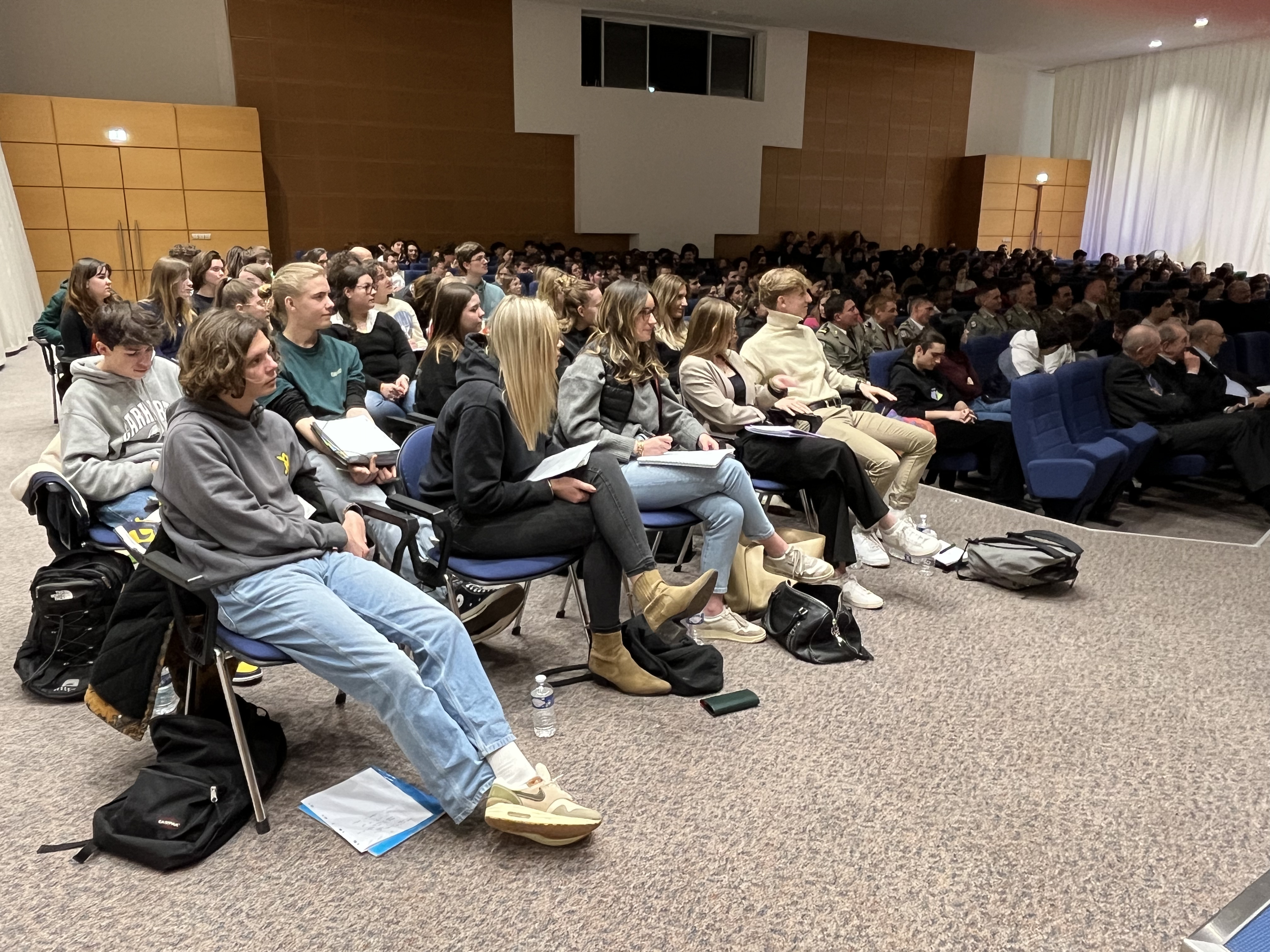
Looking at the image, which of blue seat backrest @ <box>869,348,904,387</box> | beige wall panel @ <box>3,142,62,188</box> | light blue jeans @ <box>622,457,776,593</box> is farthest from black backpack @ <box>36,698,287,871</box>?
beige wall panel @ <box>3,142,62,188</box>

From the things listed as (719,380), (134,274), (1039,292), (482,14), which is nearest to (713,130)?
(482,14)

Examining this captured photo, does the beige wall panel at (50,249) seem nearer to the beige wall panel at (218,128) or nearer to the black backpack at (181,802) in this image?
the beige wall panel at (218,128)

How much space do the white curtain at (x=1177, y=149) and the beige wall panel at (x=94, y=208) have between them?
1707 centimetres

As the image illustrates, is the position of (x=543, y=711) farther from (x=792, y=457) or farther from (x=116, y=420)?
(x=116, y=420)

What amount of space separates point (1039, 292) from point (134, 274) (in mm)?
10792

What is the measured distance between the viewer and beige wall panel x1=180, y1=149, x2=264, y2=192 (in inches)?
435

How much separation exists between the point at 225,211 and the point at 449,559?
10.5 m

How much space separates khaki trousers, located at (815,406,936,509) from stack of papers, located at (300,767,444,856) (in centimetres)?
235

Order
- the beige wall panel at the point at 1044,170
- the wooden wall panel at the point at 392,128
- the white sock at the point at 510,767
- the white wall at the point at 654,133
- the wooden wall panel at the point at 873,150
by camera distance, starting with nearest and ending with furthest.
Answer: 1. the white sock at the point at 510,767
2. the wooden wall panel at the point at 392,128
3. the white wall at the point at 654,133
4. the wooden wall panel at the point at 873,150
5. the beige wall panel at the point at 1044,170

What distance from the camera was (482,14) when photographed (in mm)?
13109

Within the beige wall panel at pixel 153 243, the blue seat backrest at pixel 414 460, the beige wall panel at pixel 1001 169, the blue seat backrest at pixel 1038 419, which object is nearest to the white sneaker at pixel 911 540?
the blue seat backrest at pixel 1038 419

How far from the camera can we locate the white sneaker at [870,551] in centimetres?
385

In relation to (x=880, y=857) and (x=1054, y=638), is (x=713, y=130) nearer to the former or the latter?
(x=1054, y=638)

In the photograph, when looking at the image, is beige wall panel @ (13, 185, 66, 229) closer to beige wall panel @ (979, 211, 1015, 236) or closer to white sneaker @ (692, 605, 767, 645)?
white sneaker @ (692, 605, 767, 645)
